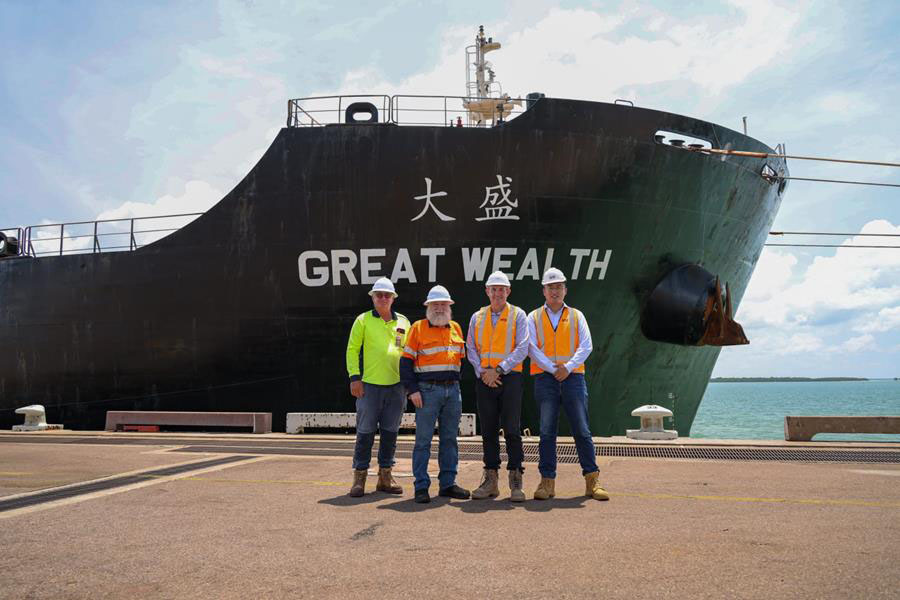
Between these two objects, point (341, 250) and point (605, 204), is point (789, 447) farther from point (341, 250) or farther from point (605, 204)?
point (341, 250)

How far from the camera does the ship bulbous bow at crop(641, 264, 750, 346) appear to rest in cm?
1243

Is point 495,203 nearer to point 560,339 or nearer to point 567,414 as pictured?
point 560,339

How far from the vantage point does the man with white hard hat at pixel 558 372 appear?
5293 millimetres

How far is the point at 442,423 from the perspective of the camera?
5.49m

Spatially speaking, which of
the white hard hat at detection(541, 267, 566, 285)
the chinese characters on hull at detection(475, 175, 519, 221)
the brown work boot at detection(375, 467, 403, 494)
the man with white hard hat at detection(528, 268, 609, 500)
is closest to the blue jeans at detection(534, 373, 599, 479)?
the man with white hard hat at detection(528, 268, 609, 500)

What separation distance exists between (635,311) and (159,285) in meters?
8.95

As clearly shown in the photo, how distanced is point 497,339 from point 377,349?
0.99 m

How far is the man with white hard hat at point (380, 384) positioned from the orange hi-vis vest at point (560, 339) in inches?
44.4

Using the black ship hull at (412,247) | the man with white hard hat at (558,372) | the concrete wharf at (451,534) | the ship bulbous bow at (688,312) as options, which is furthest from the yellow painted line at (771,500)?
the ship bulbous bow at (688,312)

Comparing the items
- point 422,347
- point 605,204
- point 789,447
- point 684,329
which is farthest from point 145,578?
point 684,329

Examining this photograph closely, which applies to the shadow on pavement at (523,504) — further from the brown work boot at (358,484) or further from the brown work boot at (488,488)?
the brown work boot at (358,484)

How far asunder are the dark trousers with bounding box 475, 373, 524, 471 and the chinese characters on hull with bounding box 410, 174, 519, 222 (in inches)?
252

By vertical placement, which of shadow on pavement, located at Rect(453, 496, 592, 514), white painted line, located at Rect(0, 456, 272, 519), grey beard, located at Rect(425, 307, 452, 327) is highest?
grey beard, located at Rect(425, 307, 452, 327)

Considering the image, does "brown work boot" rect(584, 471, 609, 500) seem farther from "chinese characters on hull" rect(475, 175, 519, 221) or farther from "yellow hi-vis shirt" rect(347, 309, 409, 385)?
"chinese characters on hull" rect(475, 175, 519, 221)
